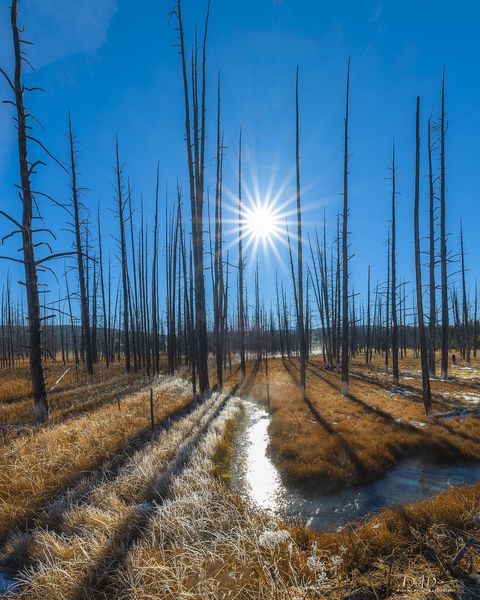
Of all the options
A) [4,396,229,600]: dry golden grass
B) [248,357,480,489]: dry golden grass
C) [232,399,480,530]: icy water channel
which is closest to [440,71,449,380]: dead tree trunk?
[248,357,480,489]: dry golden grass

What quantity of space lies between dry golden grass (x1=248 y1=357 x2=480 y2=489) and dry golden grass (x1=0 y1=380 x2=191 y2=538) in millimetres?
4240

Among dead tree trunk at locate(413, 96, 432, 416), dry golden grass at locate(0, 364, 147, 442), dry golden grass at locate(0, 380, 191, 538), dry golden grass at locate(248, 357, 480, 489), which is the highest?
dead tree trunk at locate(413, 96, 432, 416)

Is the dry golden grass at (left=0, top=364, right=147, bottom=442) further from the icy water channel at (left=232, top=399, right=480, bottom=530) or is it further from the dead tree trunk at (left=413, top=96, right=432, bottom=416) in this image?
the dead tree trunk at (left=413, top=96, right=432, bottom=416)

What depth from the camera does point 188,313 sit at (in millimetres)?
19641

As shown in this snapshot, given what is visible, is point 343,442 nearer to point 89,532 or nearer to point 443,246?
point 89,532

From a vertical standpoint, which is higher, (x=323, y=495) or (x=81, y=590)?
(x=81, y=590)

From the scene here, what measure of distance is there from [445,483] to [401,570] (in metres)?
3.99

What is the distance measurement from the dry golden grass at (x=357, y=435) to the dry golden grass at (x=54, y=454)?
13.9 feet

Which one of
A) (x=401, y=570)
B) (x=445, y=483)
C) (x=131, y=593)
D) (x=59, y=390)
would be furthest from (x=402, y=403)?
(x=59, y=390)

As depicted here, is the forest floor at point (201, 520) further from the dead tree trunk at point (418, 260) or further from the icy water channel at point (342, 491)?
the dead tree trunk at point (418, 260)

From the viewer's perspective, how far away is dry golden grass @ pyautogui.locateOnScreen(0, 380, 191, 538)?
467 centimetres

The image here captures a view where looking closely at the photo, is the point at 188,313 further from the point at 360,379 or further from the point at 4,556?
the point at 4,556

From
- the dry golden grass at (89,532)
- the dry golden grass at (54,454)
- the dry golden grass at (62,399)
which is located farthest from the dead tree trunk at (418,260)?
the dry golden grass at (62,399)

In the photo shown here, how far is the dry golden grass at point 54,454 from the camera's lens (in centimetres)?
467
